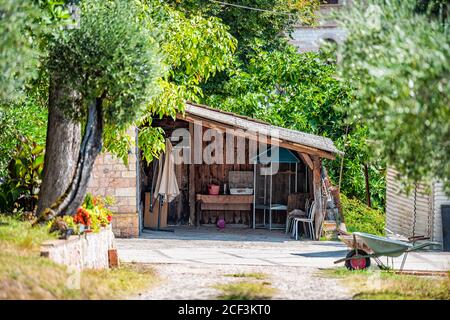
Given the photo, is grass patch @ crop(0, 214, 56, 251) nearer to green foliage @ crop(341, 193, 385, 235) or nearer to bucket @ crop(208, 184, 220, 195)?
bucket @ crop(208, 184, 220, 195)

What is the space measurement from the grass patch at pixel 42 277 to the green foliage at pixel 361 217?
13795 millimetres

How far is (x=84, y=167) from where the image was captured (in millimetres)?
13016

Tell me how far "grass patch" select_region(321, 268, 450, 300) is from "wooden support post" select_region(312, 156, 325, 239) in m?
6.04

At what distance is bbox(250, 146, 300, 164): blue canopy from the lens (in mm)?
22719

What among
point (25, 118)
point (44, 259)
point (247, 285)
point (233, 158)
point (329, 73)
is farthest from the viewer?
point (329, 73)

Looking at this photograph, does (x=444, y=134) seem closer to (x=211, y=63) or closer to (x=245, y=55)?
(x=211, y=63)

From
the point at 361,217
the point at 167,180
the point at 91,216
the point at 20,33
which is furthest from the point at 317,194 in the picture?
the point at 20,33

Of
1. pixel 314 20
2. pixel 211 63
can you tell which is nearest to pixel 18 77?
pixel 211 63

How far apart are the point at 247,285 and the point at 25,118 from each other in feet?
34.5

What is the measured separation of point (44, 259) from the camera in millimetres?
11039

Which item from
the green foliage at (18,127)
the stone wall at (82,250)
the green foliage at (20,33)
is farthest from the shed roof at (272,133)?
the green foliage at (20,33)

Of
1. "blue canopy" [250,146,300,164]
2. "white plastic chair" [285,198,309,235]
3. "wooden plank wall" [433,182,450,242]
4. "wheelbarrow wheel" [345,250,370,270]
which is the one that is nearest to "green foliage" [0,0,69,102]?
"wheelbarrow wheel" [345,250,370,270]

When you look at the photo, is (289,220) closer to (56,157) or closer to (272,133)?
(272,133)

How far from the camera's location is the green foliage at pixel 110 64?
12.7 m
